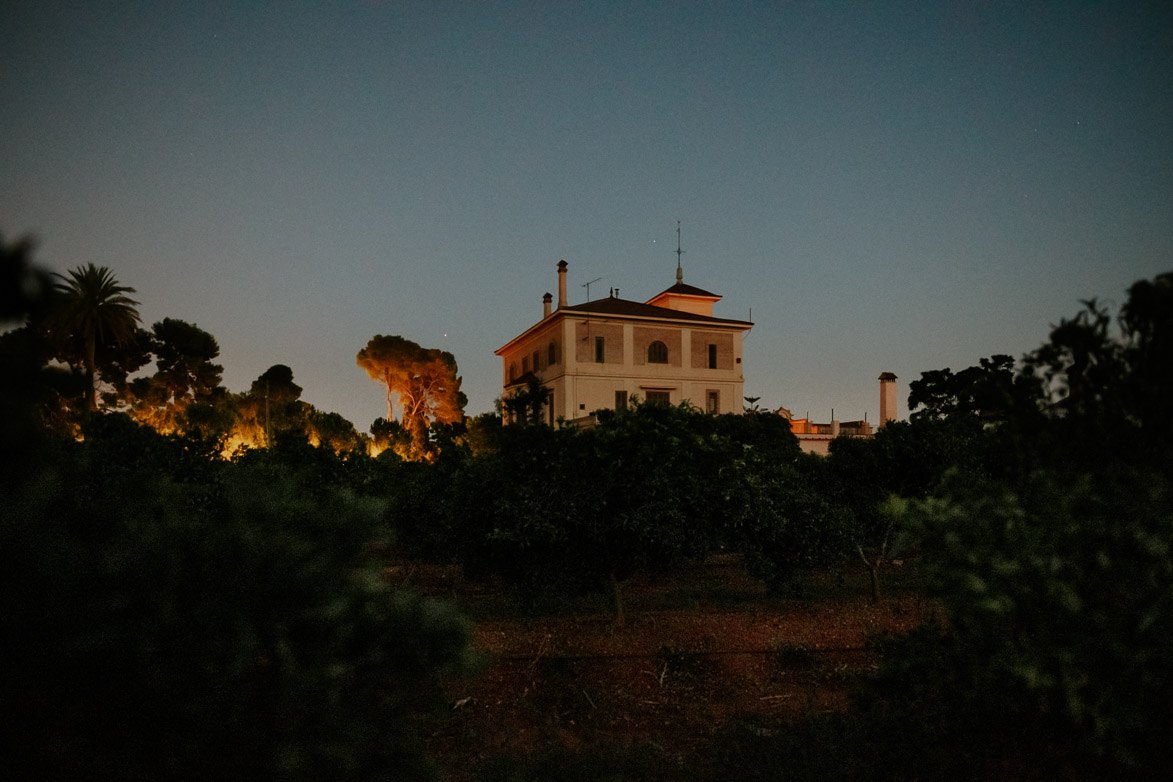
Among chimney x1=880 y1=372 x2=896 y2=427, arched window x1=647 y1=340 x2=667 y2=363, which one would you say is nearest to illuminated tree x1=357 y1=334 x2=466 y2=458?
arched window x1=647 y1=340 x2=667 y2=363

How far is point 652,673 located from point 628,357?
36.2m

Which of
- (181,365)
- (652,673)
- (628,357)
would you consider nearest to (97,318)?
(181,365)

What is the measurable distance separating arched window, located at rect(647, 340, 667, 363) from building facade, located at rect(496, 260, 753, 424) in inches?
2.9

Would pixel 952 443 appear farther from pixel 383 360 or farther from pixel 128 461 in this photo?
pixel 383 360

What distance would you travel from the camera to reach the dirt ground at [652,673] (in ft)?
27.6

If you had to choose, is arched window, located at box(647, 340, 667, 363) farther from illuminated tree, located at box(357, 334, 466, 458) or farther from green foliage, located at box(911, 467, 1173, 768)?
green foliage, located at box(911, 467, 1173, 768)

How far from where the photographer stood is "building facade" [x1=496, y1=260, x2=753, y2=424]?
44.7 meters

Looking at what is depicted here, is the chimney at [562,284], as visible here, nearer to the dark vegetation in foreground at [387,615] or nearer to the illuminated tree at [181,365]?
the illuminated tree at [181,365]

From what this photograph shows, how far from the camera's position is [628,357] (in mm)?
45969

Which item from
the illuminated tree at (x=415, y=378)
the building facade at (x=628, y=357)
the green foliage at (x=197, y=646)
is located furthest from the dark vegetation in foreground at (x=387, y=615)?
the illuminated tree at (x=415, y=378)

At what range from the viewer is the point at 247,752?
2.92 meters

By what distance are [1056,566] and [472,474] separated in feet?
33.9

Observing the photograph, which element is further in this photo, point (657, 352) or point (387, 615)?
point (657, 352)

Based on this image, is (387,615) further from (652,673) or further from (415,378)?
(415,378)
